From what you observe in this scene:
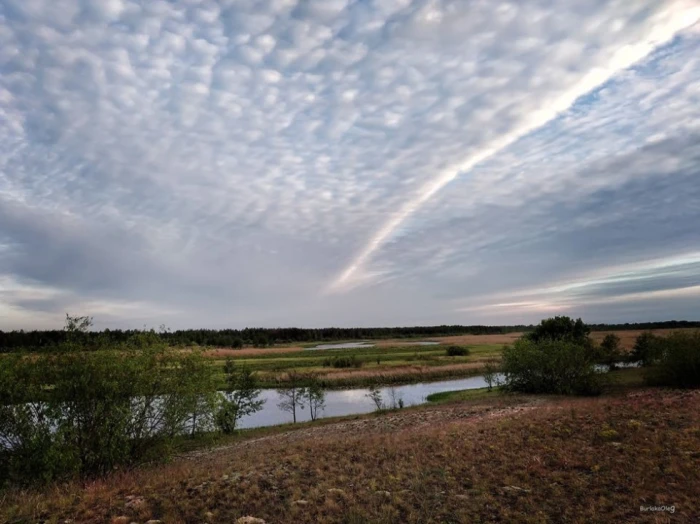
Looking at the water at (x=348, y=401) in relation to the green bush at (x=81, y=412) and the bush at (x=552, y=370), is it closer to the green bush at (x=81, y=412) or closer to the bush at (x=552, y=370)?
the bush at (x=552, y=370)

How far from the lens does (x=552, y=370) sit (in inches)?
1672

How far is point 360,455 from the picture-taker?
1575cm

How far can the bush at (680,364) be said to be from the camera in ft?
123

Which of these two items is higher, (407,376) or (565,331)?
(565,331)

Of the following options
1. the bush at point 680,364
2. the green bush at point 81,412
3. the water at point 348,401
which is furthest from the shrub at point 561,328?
the green bush at point 81,412

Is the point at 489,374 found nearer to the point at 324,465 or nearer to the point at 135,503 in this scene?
the point at 324,465

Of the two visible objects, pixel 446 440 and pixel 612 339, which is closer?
pixel 446 440

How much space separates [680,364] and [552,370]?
10412 millimetres

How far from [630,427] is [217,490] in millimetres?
14525

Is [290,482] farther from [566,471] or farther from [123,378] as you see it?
[123,378]

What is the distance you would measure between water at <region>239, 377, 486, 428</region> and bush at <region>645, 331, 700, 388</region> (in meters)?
22.8

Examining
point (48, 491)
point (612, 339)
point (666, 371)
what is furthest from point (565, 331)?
point (48, 491)

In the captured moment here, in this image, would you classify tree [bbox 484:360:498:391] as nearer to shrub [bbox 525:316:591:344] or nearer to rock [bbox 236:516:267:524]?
shrub [bbox 525:316:591:344]

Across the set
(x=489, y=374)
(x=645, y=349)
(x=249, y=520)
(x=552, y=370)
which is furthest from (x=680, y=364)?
(x=249, y=520)
